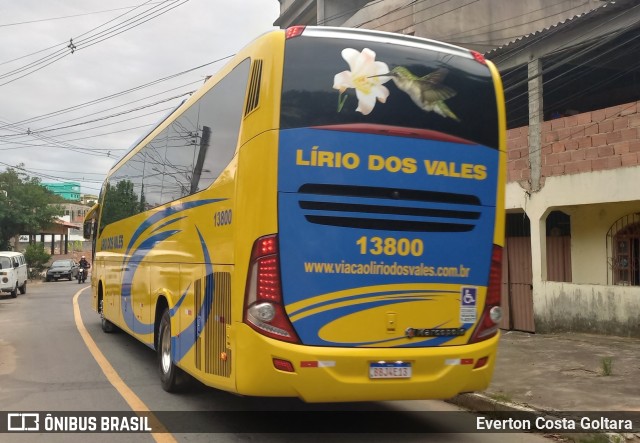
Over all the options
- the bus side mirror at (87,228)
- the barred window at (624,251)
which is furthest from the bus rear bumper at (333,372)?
the bus side mirror at (87,228)

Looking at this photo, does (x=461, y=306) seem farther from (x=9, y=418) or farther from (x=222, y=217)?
(x=9, y=418)

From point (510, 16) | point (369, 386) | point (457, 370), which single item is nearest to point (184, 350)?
point (369, 386)

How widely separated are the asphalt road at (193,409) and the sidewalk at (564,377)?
480 mm

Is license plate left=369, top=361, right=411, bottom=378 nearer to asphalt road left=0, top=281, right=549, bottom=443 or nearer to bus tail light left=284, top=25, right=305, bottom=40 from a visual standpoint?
asphalt road left=0, top=281, right=549, bottom=443

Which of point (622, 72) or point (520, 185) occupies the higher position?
point (622, 72)

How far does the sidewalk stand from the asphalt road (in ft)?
1.58

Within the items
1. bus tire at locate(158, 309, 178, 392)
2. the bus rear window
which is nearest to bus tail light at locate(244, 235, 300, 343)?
the bus rear window

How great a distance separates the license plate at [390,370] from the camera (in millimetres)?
4770

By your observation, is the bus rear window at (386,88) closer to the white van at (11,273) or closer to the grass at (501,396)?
the grass at (501,396)

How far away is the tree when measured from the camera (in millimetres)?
34969

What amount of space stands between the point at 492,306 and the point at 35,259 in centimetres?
3858

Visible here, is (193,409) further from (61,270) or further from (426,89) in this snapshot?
(61,270)

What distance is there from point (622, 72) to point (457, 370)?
11.1 metres

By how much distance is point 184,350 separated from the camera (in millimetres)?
6250
